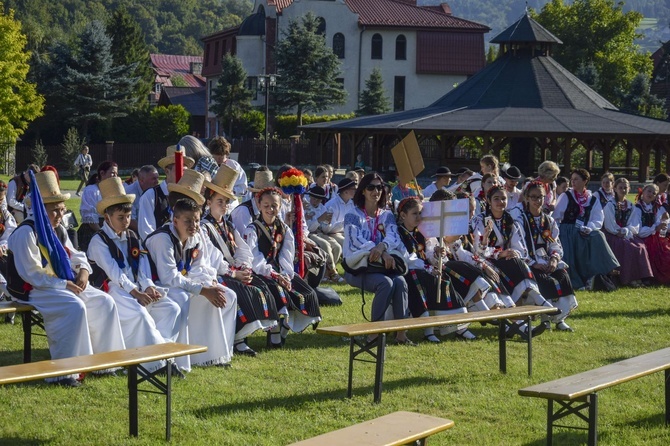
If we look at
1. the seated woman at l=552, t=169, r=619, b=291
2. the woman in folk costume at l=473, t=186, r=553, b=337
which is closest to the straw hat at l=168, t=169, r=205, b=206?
the woman in folk costume at l=473, t=186, r=553, b=337

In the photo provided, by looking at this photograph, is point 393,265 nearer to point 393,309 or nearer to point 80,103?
point 393,309

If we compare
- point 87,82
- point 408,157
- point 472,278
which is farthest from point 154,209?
point 87,82

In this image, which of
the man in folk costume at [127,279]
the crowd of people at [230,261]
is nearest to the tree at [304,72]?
the crowd of people at [230,261]

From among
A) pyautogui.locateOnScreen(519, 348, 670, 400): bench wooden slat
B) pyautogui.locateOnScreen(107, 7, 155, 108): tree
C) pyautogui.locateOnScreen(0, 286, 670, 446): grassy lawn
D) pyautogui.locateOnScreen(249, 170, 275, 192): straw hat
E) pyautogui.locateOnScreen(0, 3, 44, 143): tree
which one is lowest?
pyautogui.locateOnScreen(0, 286, 670, 446): grassy lawn

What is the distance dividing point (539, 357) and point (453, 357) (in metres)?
0.80

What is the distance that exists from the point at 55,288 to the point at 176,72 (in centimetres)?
10380

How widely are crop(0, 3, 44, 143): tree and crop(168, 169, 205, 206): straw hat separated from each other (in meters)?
34.8

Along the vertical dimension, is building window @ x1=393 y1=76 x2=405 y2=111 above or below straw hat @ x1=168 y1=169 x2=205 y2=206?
above

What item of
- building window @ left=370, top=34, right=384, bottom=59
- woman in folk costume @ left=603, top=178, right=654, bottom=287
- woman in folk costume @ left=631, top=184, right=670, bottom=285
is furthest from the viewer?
building window @ left=370, top=34, right=384, bottom=59

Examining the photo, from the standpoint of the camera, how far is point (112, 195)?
8.30 m

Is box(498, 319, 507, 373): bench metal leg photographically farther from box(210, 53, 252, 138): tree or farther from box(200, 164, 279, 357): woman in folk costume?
box(210, 53, 252, 138): tree

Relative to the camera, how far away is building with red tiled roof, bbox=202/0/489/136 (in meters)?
67.8

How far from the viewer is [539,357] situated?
9.58 meters

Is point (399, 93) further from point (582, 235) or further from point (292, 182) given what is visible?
point (292, 182)
